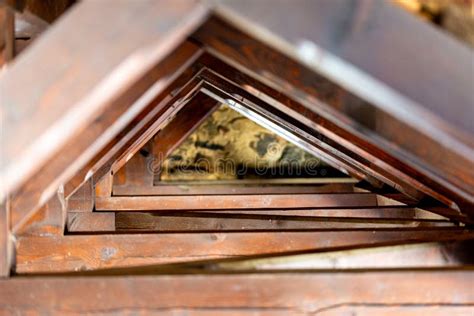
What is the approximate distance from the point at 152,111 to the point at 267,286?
0.92 m

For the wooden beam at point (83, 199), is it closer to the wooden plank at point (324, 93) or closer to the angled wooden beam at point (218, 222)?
the angled wooden beam at point (218, 222)

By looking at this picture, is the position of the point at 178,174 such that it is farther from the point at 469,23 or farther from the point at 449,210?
the point at 469,23

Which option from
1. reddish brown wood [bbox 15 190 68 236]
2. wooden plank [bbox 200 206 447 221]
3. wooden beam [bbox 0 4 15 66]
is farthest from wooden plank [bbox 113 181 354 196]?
wooden beam [bbox 0 4 15 66]

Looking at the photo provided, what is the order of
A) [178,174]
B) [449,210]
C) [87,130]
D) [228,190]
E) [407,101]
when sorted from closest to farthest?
[407,101], [87,130], [449,210], [228,190], [178,174]

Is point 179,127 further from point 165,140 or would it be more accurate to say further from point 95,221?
point 95,221

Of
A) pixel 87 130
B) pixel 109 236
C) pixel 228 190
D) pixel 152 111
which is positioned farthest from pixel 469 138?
pixel 228 190

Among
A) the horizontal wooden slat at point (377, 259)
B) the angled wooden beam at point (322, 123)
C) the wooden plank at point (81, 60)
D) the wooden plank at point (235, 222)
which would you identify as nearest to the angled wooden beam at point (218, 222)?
the wooden plank at point (235, 222)

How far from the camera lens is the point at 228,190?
4180 mm

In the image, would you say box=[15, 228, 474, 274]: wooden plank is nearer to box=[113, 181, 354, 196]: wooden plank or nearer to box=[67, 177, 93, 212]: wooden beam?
box=[67, 177, 93, 212]: wooden beam

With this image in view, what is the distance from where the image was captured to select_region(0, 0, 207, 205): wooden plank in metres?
1.21

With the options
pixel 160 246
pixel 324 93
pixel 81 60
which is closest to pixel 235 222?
pixel 160 246

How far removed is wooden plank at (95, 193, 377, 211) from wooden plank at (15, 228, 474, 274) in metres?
1.14

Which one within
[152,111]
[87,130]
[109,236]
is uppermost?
[152,111]

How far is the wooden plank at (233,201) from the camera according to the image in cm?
377
